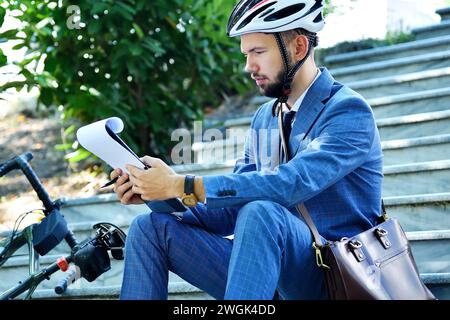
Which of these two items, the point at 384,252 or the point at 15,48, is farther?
the point at 15,48

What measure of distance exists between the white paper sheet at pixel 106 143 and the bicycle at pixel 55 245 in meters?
0.50

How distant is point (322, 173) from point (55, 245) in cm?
138

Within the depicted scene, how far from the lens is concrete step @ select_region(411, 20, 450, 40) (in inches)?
233

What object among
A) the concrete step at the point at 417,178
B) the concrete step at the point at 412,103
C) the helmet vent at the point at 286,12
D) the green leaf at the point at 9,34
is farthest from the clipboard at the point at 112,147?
the concrete step at the point at 412,103

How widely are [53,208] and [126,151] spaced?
3.18 feet

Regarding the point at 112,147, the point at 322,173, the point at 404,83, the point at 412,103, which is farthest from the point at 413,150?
the point at 112,147

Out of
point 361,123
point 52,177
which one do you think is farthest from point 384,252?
point 52,177

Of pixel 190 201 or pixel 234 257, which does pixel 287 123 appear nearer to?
pixel 190 201

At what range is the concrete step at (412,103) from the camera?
4879 millimetres

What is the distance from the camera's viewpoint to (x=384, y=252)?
2.67 m

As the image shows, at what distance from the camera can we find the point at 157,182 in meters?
2.65

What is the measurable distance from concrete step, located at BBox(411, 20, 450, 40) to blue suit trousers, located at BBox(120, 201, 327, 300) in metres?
3.56

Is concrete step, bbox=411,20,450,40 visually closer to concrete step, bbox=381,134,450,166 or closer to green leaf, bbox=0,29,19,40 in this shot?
concrete step, bbox=381,134,450,166
